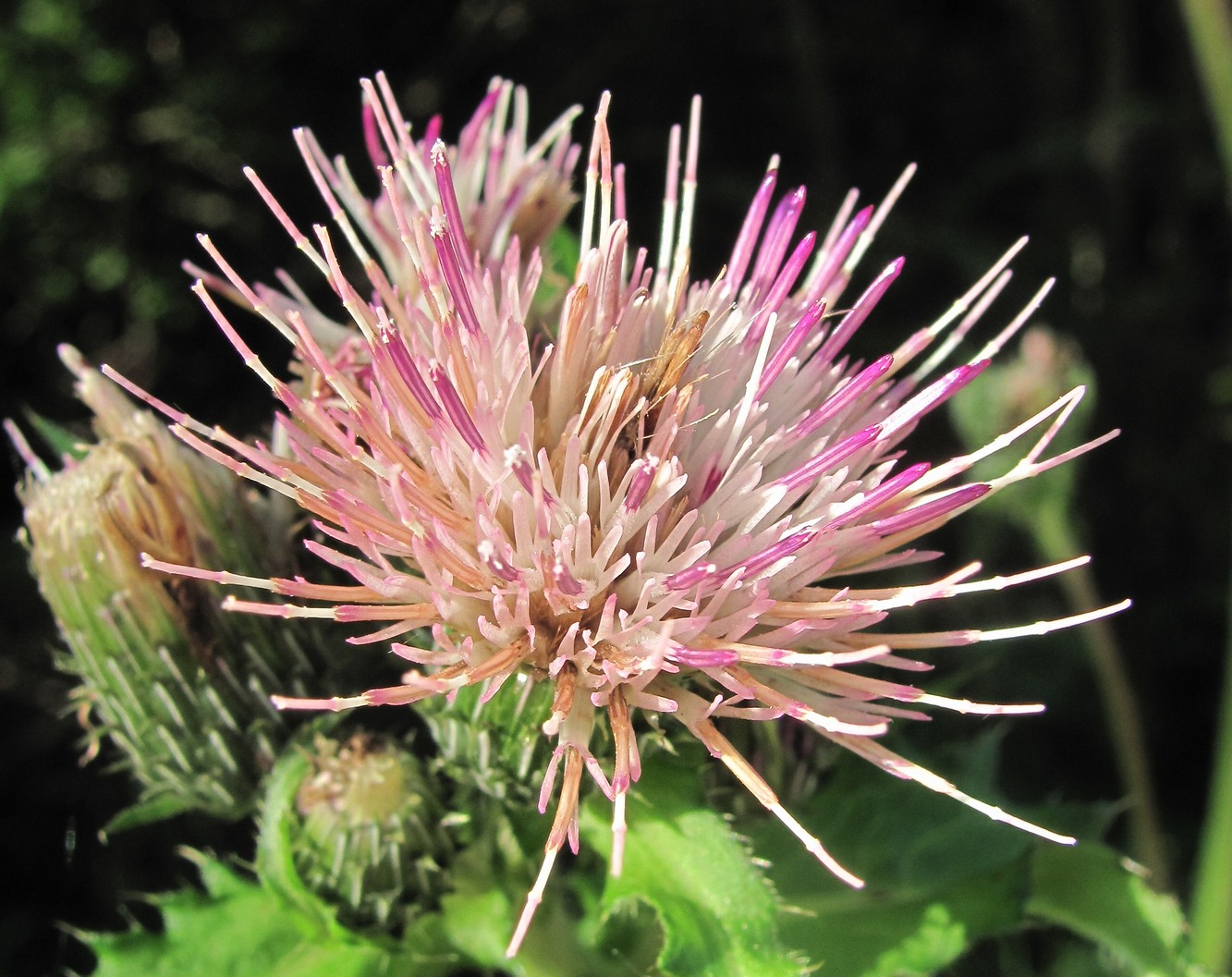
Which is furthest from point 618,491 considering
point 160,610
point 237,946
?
point 237,946

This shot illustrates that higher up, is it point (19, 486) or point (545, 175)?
point (545, 175)

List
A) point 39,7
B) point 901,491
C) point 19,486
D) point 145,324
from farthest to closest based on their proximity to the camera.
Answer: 1. point 145,324
2. point 39,7
3. point 19,486
4. point 901,491

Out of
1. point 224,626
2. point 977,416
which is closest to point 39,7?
point 224,626

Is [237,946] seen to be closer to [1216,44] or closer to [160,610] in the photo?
[160,610]

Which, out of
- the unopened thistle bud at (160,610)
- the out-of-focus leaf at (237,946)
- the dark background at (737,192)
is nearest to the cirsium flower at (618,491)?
the unopened thistle bud at (160,610)

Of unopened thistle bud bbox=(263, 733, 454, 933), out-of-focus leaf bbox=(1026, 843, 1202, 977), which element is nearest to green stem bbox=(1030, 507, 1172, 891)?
out-of-focus leaf bbox=(1026, 843, 1202, 977)

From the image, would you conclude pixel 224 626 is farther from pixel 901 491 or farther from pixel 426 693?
pixel 901 491

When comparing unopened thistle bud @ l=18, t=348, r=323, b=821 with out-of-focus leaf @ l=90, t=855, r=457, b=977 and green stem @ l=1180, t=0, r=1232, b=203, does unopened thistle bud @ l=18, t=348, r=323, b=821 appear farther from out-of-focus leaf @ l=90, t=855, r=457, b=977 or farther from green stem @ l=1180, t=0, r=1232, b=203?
green stem @ l=1180, t=0, r=1232, b=203
